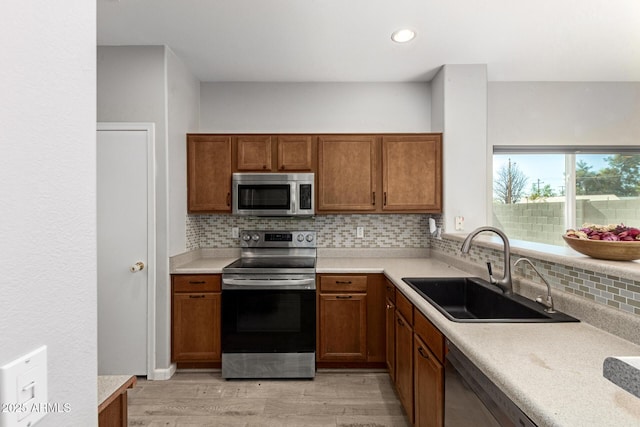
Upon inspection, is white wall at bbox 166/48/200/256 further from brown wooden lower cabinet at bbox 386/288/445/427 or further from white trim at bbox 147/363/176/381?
brown wooden lower cabinet at bbox 386/288/445/427

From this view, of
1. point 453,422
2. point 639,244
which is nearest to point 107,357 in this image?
point 453,422

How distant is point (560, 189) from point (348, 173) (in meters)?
2.15

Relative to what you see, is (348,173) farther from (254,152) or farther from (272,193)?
(254,152)

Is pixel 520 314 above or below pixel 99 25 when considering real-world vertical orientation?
below

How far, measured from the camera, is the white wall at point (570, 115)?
343cm

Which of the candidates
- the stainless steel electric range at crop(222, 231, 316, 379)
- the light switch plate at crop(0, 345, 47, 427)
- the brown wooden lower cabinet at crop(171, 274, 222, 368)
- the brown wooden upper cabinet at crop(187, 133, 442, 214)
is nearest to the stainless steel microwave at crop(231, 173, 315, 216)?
the brown wooden upper cabinet at crop(187, 133, 442, 214)

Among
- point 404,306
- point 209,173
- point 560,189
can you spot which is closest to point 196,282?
point 209,173

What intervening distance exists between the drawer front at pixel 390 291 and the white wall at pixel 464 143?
0.82 m

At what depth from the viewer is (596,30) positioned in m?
2.52

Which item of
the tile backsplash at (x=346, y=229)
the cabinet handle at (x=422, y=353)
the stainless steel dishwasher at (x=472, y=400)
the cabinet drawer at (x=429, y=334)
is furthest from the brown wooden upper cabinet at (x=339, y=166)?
the stainless steel dishwasher at (x=472, y=400)

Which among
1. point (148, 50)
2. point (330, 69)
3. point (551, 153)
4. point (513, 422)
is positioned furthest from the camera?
point (551, 153)

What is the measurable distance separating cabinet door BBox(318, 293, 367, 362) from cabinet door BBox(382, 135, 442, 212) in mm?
950

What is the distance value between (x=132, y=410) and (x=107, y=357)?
60cm

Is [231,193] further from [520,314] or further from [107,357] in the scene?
[520,314]
